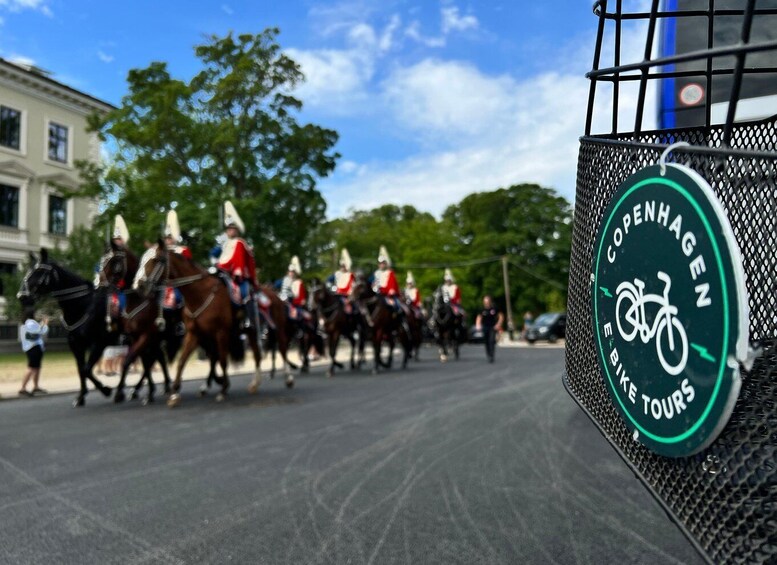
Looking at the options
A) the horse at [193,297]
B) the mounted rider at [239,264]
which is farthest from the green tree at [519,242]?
the horse at [193,297]

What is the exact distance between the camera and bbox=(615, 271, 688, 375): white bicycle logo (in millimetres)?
1570

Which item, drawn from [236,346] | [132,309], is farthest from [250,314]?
[132,309]

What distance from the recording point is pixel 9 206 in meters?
36.8

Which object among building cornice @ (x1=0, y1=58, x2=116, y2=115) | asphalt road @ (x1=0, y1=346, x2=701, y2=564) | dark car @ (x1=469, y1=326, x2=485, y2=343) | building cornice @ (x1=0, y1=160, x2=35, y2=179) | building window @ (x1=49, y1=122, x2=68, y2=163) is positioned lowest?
dark car @ (x1=469, y1=326, x2=485, y2=343)

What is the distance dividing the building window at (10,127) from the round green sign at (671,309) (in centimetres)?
4097

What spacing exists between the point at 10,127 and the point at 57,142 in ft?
10.3

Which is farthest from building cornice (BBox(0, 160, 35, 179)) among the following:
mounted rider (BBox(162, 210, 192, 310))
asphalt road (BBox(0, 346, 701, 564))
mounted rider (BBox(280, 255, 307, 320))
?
asphalt road (BBox(0, 346, 701, 564))

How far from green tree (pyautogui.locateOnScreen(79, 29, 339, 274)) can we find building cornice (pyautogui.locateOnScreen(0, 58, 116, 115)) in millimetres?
8731

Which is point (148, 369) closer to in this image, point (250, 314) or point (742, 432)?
point (250, 314)

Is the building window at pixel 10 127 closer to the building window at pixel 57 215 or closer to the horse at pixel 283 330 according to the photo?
the building window at pixel 57 215

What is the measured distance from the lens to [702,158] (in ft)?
5.21

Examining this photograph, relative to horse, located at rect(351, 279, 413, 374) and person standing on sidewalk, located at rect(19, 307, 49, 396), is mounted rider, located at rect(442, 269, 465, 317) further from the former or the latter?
person standing on sidewalk, located at rect(19, 307, 49, 396)

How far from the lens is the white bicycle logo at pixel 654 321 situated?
1570 millimetres

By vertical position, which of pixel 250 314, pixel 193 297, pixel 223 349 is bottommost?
pixel 223 349
